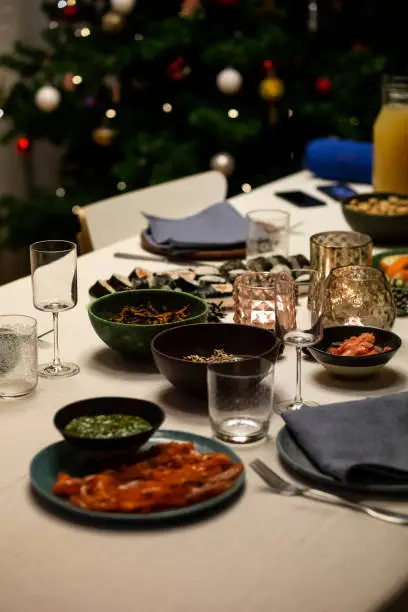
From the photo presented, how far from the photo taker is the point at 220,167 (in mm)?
4074

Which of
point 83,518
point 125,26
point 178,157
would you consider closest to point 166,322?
point 83,518

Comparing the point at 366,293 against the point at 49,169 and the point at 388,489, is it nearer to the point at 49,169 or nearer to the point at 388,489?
the point at 388,489

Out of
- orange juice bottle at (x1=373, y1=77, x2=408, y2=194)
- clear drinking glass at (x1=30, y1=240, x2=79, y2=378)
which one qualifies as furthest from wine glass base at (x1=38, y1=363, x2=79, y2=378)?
orange juice bottle at (x1=373, y1=77, x2=408, y2=194)

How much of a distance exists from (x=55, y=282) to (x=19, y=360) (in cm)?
15

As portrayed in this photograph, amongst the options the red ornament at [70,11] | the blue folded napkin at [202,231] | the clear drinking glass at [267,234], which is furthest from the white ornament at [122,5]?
the clear drinking glass at [267,234]

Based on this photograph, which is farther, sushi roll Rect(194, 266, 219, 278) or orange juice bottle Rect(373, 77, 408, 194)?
orange juice bottle Rect(373, 77, 408, 194)

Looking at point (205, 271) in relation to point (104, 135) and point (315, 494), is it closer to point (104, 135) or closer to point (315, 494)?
point (315, 494)

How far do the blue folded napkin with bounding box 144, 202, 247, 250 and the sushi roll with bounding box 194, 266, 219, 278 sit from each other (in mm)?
182

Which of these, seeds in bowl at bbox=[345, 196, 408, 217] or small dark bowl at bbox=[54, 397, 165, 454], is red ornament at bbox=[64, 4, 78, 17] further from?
small dark bowl at bbox=[54, 397, 165, 454]

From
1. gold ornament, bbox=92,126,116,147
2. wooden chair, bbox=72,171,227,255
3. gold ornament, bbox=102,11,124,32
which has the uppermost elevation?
gold ornament, bbox=102,11,124,32

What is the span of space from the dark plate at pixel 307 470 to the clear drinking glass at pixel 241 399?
39 millimetres

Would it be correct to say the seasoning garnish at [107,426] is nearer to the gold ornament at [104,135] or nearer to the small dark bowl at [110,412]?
the small dark bowl at [110,412]

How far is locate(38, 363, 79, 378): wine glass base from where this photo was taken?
1.57 metres

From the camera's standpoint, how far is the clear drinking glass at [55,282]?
157 centimetres
